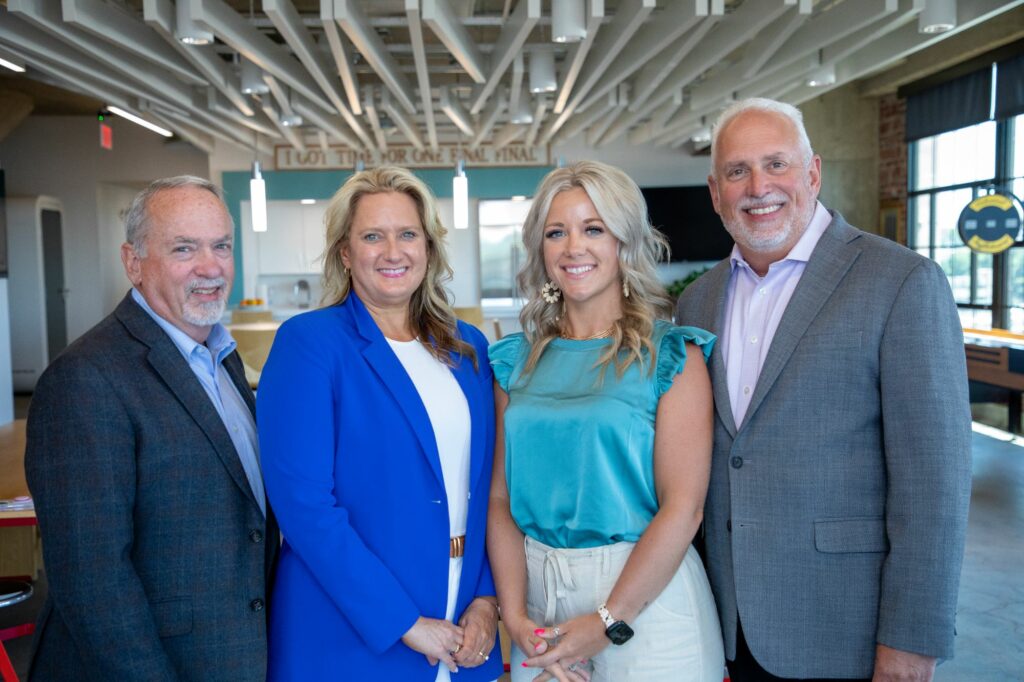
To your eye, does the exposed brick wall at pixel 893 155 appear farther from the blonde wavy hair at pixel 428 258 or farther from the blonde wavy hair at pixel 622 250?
the blonde wavy hair at pixel 428 258

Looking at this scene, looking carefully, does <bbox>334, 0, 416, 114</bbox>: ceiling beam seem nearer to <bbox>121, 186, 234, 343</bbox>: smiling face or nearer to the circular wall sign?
<bbox>121, 186, 234, 343</bbox>: smiling face

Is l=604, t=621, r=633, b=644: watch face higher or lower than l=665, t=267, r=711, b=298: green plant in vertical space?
lower

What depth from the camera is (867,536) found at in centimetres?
179

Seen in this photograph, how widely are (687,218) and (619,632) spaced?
12403mm

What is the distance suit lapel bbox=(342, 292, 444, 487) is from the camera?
186 cm

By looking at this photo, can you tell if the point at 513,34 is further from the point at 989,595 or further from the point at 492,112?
the point at 989,595

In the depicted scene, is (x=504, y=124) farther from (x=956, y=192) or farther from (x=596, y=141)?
(x=956, y=192)

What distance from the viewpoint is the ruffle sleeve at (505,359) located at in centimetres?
206

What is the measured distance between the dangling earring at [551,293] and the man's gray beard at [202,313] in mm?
776

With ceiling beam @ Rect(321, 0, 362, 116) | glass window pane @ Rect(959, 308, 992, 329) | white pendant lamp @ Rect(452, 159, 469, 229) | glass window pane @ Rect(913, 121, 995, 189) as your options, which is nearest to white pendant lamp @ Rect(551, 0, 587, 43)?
ceiling beam @ Rect(321, 0, 362, 116)

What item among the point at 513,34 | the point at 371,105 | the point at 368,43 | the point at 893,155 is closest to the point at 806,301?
the point at 513,34

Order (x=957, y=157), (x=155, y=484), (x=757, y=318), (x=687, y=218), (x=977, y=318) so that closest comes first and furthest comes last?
(x=155, y=484) → (x=757, y=318) → (x=977, y=318) → (x=957, y=157) → (x=687, y=218)

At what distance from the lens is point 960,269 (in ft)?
36.3

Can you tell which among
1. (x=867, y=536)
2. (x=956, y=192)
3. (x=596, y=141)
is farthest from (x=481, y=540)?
(x=596, y=141)
